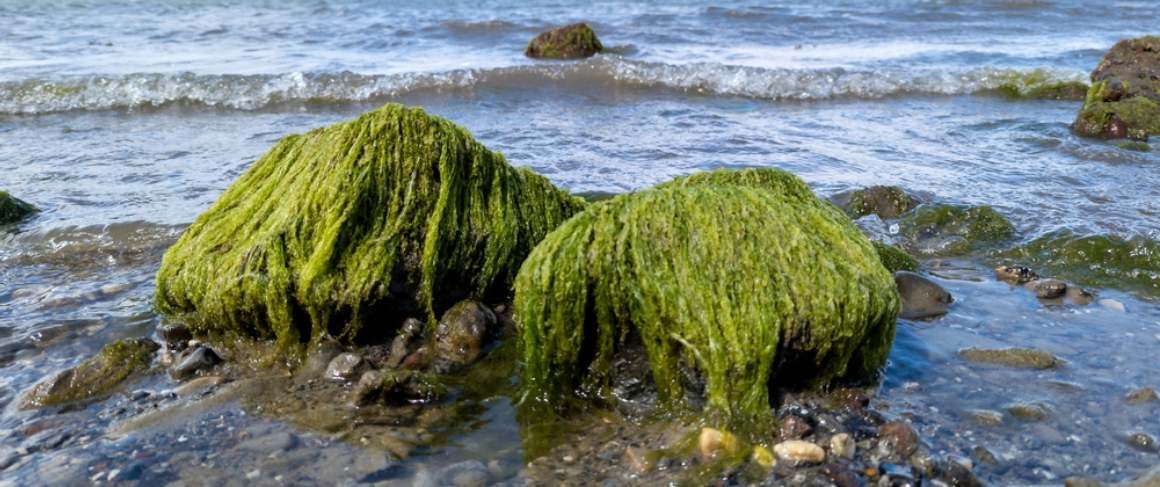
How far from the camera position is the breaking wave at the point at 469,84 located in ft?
40.1

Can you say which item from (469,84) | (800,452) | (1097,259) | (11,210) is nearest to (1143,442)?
(800,452)

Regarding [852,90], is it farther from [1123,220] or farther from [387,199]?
[387,199]

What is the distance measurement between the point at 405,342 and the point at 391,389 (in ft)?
1.88

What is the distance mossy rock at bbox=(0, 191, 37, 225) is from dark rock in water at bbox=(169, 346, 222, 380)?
10.6 ft

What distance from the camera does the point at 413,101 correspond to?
12.6 meters

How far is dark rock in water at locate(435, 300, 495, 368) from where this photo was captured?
14.6ft

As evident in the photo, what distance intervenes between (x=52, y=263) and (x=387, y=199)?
2657mm

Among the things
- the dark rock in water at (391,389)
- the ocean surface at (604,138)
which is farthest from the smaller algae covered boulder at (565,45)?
the dark rock in water at (391,389)

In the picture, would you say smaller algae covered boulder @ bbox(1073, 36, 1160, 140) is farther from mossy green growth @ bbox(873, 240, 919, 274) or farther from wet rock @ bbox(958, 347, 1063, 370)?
wet rock @ bbox(958, 347, 1063, 370)

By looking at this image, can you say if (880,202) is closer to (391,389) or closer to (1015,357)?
(1015,357)

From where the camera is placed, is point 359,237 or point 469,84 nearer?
point 359,237

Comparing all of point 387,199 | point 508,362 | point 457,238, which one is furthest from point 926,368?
point 387,199

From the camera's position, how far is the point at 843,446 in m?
3.51

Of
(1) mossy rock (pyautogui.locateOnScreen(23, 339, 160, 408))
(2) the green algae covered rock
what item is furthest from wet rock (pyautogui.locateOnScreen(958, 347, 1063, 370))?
(1) mossy rock (pyautogui.locateOnScreen(23, 339, 160, 408))
